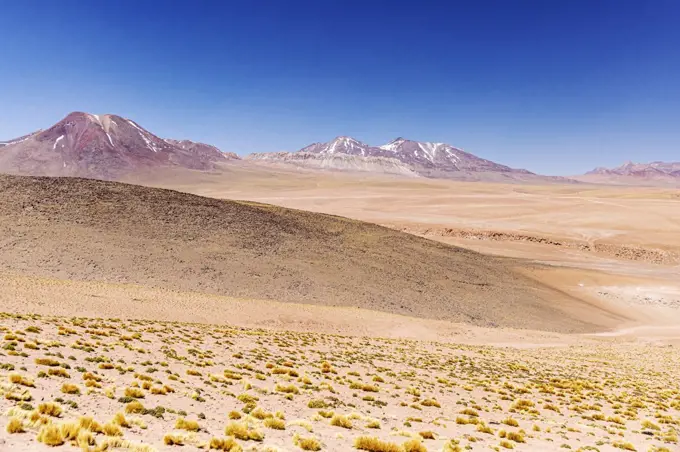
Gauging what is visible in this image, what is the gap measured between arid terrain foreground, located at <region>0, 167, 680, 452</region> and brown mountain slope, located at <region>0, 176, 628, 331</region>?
209 millimetres

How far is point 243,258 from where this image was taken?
39.2 metres

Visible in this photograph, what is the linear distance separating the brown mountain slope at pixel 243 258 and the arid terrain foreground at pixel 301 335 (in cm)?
21

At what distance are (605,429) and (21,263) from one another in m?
34.7

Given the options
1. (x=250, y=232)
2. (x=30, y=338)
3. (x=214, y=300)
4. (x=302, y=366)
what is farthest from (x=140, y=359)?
(x=250, y=232)

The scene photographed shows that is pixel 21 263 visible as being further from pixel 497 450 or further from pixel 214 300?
pixel 497 450

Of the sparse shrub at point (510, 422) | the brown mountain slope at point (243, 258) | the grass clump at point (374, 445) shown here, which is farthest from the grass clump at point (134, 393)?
the brown mountain slope at point (243, 258)

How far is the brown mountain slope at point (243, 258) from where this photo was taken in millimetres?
33812

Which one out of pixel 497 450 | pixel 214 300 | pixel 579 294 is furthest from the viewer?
pixel 579 294

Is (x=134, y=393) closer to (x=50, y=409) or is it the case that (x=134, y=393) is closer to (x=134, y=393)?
(x=134, y=393)

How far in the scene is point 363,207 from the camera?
454ft

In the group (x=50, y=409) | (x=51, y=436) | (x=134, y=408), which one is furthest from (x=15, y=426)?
(x=134, y=408)

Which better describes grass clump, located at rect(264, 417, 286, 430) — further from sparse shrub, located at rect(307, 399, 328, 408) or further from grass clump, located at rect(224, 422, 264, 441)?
sparse shrub, located at rect(307, 399, 328, 408)

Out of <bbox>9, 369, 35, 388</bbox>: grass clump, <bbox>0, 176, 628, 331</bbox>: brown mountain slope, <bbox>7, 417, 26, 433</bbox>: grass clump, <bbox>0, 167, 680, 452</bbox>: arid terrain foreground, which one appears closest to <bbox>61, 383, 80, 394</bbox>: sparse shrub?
<bbox>0, 167, 680, 452</bbox>: arid terrain foreground

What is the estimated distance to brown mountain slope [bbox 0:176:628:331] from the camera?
33.8 meters
